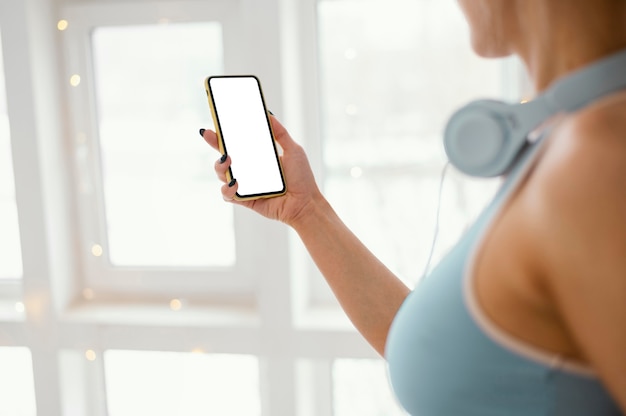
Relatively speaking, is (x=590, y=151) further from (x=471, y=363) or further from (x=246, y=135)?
(x=246, y=135)

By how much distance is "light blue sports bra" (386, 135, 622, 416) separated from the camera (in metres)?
0.57

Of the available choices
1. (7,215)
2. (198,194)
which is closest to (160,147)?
(198,194)

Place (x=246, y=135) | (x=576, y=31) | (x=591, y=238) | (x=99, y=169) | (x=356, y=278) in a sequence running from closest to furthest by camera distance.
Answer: (x=591, y=238) < (x=576, y=31) < (x=356, y=278) < (x=246, y=135) < (x=99, y=169)

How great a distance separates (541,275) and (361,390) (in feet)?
4.80

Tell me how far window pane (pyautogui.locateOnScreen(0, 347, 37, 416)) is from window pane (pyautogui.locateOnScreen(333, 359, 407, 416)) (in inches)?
35.8

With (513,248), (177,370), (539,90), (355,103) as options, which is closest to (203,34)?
(355,103)

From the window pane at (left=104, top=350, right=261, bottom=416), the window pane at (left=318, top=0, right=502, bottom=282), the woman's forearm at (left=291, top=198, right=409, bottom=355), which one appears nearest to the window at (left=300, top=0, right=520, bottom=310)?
the window pane at (left=318, top=0, right=502, bottom=282)

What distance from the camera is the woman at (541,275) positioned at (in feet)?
1.58

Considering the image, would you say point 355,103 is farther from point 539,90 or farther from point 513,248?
point 513,248

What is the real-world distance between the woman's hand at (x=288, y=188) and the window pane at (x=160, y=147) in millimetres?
771

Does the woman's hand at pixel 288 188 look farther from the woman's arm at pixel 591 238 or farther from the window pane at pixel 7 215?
the window pane at pixel 7 215

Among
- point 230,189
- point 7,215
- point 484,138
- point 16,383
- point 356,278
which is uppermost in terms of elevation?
point 484,138

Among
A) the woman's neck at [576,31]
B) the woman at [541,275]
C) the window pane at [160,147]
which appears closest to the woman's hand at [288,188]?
the woman at [541,275]

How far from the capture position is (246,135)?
1.24 metres
